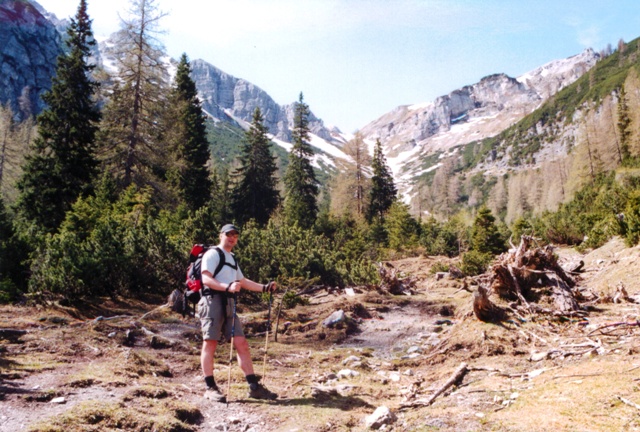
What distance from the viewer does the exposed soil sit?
3.36 meters

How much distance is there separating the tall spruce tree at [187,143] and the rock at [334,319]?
18.4m

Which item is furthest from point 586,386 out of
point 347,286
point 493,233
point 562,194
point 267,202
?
point 562,194

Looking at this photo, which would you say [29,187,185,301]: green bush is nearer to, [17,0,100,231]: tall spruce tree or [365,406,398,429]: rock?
[17,0,100,231]: tall spruce tree

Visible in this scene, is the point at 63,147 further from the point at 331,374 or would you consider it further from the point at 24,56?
the point at 24,56

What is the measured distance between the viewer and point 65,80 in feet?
67.2

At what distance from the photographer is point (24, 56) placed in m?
102

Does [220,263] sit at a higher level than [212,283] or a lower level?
higher

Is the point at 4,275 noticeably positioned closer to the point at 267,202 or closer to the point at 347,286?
the point at 347,286

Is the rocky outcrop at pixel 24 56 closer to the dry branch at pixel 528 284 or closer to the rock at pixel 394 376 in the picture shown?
the dry branch at pixel 528 284

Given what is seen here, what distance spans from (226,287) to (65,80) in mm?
21410

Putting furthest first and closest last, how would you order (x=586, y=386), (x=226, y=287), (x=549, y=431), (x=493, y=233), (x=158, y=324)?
1. (x=493, y=233)
2. (x=158, y=324)
3. (x=226, y=287)
4. (x=586, y=386)
5. (x=549, y=431)

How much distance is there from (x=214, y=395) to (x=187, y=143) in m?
27.7

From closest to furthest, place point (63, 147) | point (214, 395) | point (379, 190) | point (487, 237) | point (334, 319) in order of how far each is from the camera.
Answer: point (214, 395)
point (334, 319)
point (63, 147)
point (487, 237)
point (379, 190)

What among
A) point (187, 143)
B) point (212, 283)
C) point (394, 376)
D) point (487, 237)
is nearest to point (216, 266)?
point (212, 283)
